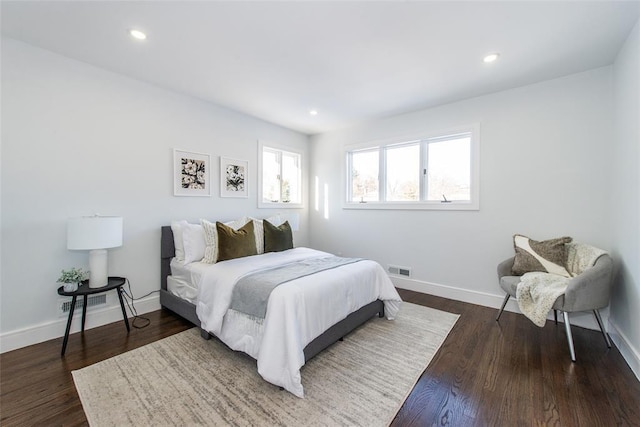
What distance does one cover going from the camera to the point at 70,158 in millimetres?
2537

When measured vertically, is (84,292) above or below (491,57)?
below

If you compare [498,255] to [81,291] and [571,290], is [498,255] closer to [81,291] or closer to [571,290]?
[571,290]

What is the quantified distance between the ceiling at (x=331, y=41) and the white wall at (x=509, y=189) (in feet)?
0.98

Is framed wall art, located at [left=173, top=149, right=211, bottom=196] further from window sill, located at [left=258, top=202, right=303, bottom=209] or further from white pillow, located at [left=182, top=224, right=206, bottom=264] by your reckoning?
window sill, located at [left=258, top=202, right=303, bottom=209]

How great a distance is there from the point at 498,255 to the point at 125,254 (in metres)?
4.29

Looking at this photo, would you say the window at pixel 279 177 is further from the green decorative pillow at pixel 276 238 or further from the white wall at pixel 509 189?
the white wall at pixel 509 189

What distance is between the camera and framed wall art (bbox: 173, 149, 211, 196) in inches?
129

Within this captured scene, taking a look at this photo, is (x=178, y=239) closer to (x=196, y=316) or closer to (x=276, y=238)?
(x=196, y=316)

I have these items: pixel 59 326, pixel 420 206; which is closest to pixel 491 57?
pixel 420 206

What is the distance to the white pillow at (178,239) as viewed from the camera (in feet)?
10.0

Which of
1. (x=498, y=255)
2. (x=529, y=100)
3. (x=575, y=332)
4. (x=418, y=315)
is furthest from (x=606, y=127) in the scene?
(x=418, y=315)

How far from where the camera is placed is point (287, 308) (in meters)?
1.84

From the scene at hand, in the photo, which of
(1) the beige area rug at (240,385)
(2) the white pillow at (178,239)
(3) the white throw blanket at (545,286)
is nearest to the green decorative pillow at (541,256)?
(3) the white throw blanket at (545,286)

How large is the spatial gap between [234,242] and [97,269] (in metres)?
1.22
